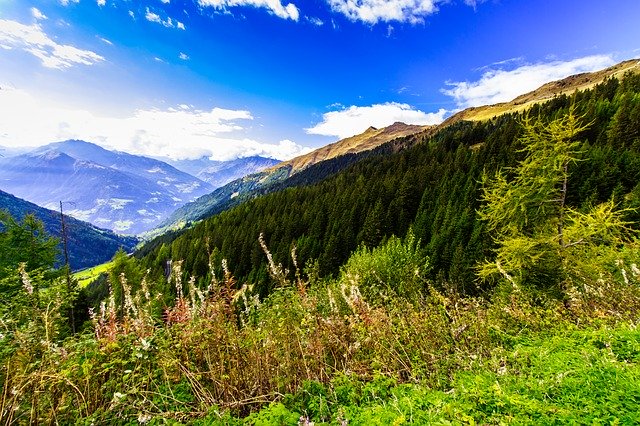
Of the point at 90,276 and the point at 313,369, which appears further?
the point at 90,276

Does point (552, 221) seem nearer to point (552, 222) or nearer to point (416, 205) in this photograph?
point (552, 222)

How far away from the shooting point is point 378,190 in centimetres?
9638

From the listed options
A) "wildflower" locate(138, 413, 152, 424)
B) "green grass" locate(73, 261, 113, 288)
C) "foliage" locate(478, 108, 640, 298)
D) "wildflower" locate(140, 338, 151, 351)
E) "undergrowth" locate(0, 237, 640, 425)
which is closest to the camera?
"undergrowth" locate(0, 237, 640, 425)

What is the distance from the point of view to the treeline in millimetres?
58938

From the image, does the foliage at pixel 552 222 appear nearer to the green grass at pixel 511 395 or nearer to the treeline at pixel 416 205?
the green grass at pixel 511 395

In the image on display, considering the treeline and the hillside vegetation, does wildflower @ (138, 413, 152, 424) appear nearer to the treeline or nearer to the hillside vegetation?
the hillside vegetation

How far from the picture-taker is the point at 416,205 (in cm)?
9075

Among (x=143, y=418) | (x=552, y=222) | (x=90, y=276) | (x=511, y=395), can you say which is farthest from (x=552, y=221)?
(x=90, y=276)

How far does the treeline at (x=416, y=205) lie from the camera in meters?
58.9

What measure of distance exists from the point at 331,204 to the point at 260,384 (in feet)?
311

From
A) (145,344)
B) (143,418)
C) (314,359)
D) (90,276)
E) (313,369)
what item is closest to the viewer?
(143,418)

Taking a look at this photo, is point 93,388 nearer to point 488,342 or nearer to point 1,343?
point 1,343

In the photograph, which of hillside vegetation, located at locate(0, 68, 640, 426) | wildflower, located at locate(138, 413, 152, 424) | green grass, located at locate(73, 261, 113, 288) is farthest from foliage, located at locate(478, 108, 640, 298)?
green grass, located at locate(73, 261, 113, 288)

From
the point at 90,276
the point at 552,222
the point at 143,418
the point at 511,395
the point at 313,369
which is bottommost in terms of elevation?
the point at 90,276
